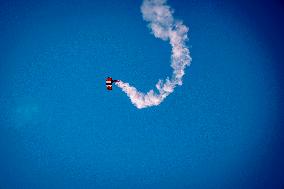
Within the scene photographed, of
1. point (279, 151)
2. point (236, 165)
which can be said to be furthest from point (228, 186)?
point (279, 151)

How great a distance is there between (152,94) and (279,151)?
17199 millimetres

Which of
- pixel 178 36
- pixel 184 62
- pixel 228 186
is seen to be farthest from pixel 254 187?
pixel 178 36

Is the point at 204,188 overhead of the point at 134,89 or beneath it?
beneath

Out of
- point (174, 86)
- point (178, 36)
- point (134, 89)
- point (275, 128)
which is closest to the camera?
point (178, 36)

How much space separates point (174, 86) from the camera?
48.9ft

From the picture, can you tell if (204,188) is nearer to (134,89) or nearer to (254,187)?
(254,187)

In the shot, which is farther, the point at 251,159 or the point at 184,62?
the point at 251,159

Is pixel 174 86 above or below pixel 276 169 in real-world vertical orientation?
above

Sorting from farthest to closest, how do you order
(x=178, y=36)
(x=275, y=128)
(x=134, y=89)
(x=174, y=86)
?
(x=275, y=128) < (x=174, y=86) < (x=134, y=89) < (x=178, y=36)

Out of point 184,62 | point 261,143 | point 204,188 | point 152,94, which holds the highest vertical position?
point 184,62

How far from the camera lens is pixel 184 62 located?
1420 cm

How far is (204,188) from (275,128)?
1007 centimetres

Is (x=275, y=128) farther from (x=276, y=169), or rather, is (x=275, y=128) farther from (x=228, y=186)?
(x=228, y=186)

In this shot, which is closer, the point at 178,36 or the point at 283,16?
the point at 178,36
